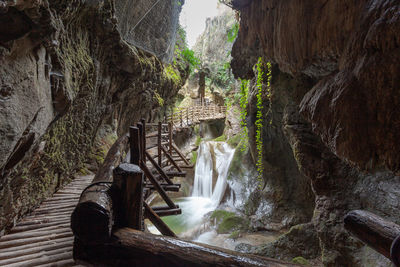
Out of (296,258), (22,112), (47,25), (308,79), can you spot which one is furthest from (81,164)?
(308,79)

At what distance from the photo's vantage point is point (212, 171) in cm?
1284

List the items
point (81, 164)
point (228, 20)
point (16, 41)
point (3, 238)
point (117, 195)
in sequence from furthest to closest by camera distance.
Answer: point (228, 20) < point (81, 164) < point (3, 238) < point (16, 41) < point (117, 195)

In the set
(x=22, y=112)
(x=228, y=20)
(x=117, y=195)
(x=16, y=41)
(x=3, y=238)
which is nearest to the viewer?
(x=117, y=195)

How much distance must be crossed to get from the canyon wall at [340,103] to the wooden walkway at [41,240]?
3.69m

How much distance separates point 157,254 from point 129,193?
Answer: 64cm

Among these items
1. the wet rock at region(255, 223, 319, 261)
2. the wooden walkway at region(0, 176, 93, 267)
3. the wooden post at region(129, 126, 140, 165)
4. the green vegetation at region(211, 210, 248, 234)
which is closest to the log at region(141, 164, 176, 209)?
the wooden post at region(129, 126, 140, 165)

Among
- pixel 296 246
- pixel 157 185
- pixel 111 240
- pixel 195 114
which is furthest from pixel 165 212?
pixel 195 114

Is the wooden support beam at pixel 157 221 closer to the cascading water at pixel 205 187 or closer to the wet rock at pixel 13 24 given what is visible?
the wet rock at pixel 13 24

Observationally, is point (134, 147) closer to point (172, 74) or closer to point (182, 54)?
point (172, 74)

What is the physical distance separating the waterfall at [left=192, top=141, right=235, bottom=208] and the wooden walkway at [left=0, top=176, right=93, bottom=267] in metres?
8.21

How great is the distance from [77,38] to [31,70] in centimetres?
294

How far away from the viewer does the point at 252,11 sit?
482 centimetres

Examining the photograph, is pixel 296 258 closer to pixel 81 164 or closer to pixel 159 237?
pixel 159 237

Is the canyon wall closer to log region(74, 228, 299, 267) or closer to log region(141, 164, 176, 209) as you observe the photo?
log region(74, 228, 299, 267)
